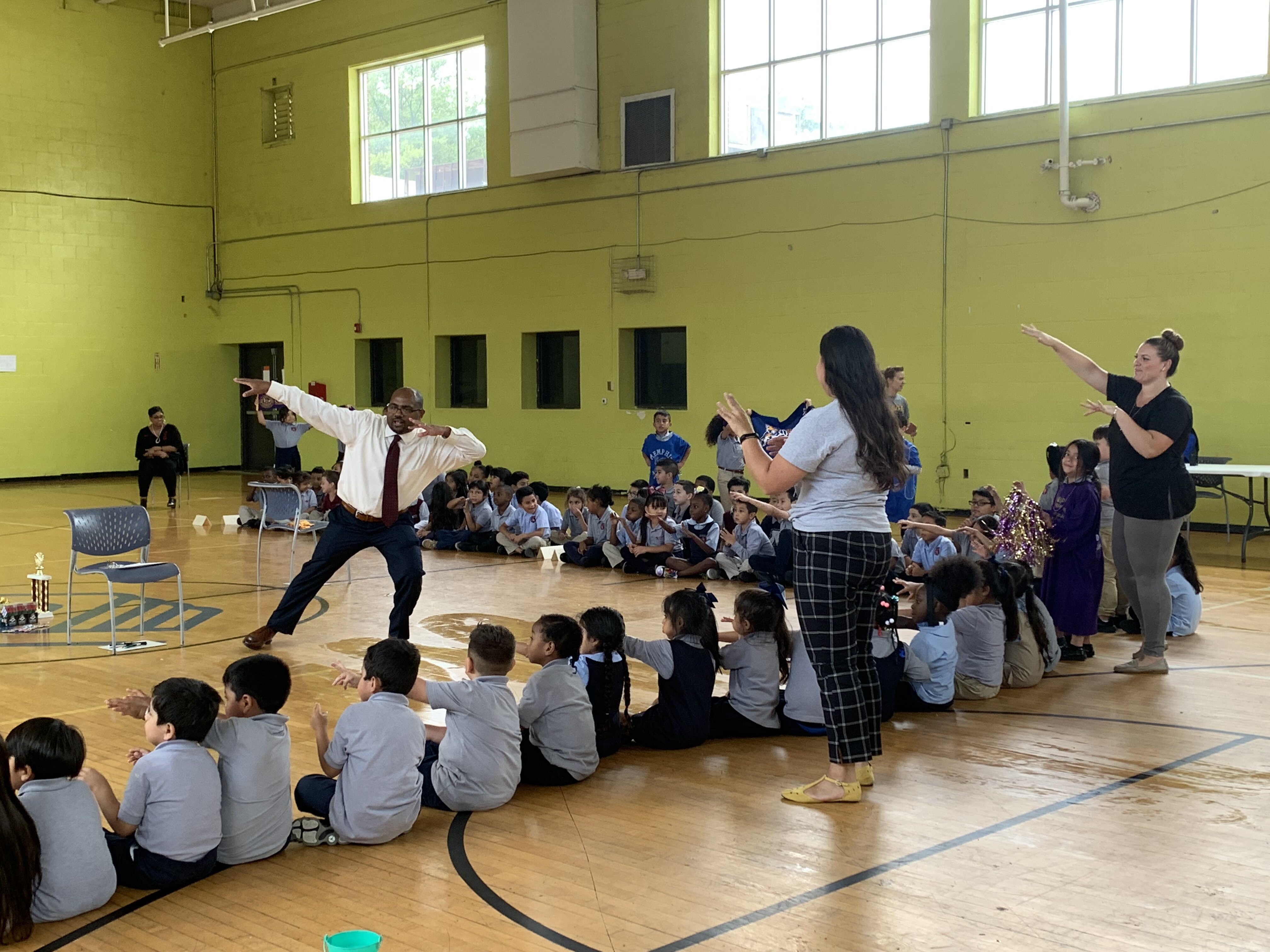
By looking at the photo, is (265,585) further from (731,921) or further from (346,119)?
(346,119)

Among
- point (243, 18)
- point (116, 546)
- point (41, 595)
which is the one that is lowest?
point (41, 595)

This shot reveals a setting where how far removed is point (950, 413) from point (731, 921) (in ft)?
36.9

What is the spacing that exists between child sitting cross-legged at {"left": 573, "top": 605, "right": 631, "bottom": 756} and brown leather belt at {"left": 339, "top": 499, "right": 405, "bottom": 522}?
6.64ft

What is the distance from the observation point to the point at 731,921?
3.23 m

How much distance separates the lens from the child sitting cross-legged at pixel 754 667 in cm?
508

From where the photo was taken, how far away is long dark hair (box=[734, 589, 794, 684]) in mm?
5074

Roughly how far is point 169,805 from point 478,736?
1.03 meters

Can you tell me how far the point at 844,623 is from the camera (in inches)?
159

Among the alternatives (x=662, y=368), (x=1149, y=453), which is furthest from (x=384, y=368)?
(x=1149, y=453)

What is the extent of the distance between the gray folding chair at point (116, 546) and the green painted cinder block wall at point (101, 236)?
13.2 meters

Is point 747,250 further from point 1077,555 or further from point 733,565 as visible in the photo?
point 1077,555

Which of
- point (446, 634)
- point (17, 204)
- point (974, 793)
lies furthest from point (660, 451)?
point (17, 204)

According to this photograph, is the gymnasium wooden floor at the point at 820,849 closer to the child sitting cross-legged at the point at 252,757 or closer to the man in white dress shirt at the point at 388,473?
the child sitting cross-legged at the point at 252,757

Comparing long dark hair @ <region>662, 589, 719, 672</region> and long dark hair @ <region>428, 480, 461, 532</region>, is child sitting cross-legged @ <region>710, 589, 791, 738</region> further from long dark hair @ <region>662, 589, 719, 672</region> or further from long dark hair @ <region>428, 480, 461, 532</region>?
long dark hair @ <region>428, 480, 461, 532</region>
